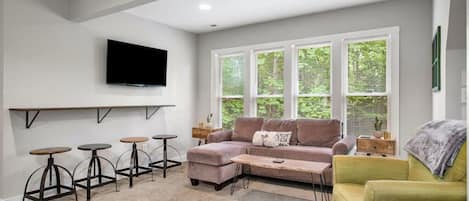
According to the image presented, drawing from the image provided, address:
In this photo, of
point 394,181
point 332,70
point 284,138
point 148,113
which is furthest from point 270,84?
point 394,181

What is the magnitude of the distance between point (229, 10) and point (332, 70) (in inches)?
Result: 70.9

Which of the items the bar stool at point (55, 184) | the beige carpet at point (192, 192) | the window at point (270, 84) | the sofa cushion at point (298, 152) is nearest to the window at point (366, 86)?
the sofa cushion at point (298, 152)

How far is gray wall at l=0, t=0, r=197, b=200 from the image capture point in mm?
3225

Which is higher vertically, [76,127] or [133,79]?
[133,79]

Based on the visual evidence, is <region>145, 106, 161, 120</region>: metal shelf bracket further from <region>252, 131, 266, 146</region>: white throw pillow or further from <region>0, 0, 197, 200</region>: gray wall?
<region>252, 131, 266, 146</region>: white throw pillow

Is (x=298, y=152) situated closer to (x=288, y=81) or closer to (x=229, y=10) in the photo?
(x=288, y=81)

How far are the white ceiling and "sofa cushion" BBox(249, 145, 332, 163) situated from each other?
2.01 m

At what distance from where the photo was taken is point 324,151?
12.0 feet

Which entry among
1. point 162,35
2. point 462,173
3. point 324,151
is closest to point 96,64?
point 162,35

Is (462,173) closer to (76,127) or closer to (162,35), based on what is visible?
(76,127)

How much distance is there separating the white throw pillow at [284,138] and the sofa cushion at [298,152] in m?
0.14

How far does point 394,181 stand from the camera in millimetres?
1894

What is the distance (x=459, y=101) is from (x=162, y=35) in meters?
4.25

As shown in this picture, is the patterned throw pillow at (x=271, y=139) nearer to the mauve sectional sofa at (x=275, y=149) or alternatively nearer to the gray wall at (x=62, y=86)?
the mauve sectional sofa at (x=275, y=149)
